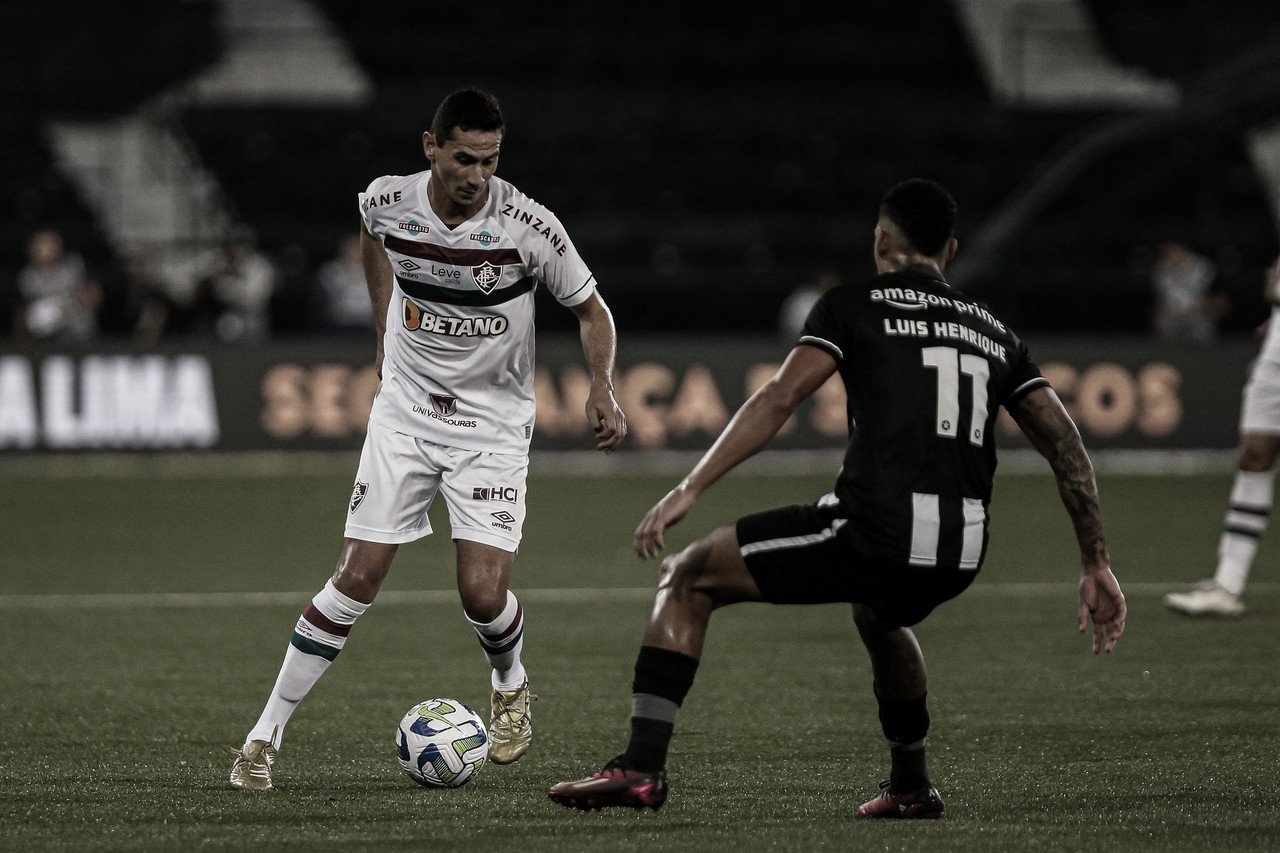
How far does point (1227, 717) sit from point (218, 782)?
3495 millimetres

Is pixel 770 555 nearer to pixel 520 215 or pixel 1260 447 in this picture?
pixel 520 215

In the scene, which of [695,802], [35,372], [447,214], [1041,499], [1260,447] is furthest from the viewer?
[35,372]

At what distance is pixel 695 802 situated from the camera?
5.16m

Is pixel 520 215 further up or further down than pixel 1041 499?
further up

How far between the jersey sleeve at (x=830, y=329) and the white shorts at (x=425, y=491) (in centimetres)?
149

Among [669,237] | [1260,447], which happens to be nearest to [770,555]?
[1260,447]

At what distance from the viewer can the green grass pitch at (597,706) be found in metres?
4.85

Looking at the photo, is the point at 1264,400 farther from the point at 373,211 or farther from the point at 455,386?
the point at 373,211

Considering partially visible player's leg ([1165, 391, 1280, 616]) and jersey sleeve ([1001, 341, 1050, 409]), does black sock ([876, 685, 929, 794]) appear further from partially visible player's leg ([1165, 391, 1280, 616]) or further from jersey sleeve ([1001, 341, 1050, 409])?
partially visible player's leg ([1165, 391, 1280, 616])

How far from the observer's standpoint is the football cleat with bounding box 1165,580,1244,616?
8.80 meters

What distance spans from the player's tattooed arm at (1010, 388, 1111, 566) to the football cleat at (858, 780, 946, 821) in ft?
2.56

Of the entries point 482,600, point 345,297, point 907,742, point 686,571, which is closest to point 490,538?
point 482,600

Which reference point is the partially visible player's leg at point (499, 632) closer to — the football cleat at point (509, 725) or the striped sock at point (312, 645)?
the football cleat at point (509, 725)

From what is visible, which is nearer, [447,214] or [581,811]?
[581,811]
